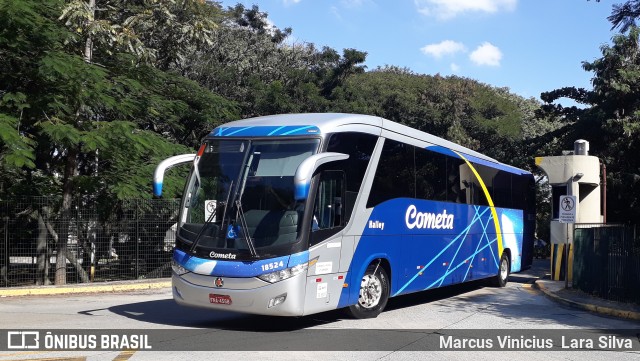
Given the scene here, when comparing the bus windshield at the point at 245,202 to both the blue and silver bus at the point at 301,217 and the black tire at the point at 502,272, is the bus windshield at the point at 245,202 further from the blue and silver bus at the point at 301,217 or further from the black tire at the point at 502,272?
the black tire at the point at 502,272

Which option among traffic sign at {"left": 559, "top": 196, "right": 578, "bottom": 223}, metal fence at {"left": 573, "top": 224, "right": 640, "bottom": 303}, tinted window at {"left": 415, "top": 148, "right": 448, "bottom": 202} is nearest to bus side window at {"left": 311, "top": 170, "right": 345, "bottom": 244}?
tinted window at {"left": 415, "top": 148, "right": 448, "bottom": 202}

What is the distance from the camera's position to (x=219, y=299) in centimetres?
978

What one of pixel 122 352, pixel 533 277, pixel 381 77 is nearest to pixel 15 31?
pixel 122 352

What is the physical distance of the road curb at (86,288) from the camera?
51.4 feet

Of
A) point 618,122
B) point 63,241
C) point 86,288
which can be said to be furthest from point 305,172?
point 618,122

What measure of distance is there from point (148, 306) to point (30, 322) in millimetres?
2703

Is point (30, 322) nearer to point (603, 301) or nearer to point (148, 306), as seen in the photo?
point (148, 306)

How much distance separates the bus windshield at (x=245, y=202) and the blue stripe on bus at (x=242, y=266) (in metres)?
0.09

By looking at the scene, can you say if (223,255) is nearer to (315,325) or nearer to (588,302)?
(315,325)

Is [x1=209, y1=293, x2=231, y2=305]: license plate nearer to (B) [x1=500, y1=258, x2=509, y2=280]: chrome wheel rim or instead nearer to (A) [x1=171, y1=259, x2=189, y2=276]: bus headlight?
(A) [x1=171, y1=259, x2=189, y2=276]: bus headlight

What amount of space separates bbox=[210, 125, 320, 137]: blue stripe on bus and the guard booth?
38.1 feet

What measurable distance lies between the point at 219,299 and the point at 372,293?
3.13 metres

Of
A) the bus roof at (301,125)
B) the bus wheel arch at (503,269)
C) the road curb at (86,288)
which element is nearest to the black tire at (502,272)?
the bus wheel arch at (503,269)

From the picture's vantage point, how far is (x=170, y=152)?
19453mm
